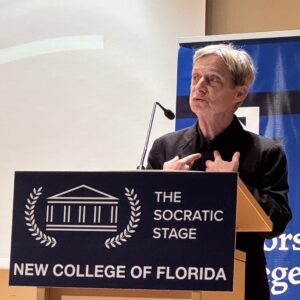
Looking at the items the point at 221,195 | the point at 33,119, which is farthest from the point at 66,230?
the point at 33,119

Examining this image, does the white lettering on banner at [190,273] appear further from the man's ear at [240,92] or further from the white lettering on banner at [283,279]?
the white lettering on banner at [283,279]

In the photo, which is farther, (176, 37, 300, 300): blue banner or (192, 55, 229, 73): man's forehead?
(176, 37, 300, 300): blue banner

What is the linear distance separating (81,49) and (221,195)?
269 cm

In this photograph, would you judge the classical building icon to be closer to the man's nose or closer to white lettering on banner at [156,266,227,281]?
Answer: white lettering on banner at [156,266,227,281]

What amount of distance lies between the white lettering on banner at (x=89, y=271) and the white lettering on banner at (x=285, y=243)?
1906 millimetres

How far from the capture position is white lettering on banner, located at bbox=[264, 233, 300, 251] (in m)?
3.38

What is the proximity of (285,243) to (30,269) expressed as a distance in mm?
1965

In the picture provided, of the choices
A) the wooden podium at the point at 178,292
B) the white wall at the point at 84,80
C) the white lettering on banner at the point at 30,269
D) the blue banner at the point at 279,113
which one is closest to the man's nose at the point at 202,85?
the wooden podium at the point at 178,292

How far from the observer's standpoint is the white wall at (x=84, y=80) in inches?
157

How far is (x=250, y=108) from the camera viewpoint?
139 inches

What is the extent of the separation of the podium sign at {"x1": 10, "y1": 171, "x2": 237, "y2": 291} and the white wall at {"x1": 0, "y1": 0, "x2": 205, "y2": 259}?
227cm

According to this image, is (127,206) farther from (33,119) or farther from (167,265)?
(33,119)

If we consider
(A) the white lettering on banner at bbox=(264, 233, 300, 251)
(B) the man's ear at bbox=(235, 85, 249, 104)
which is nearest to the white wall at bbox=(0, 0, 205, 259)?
(A) the white lettering on banner at bbox=(264, 233, 300, 251)

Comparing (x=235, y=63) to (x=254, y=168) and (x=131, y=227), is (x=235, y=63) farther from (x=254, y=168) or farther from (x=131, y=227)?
(x=131, y=227)
